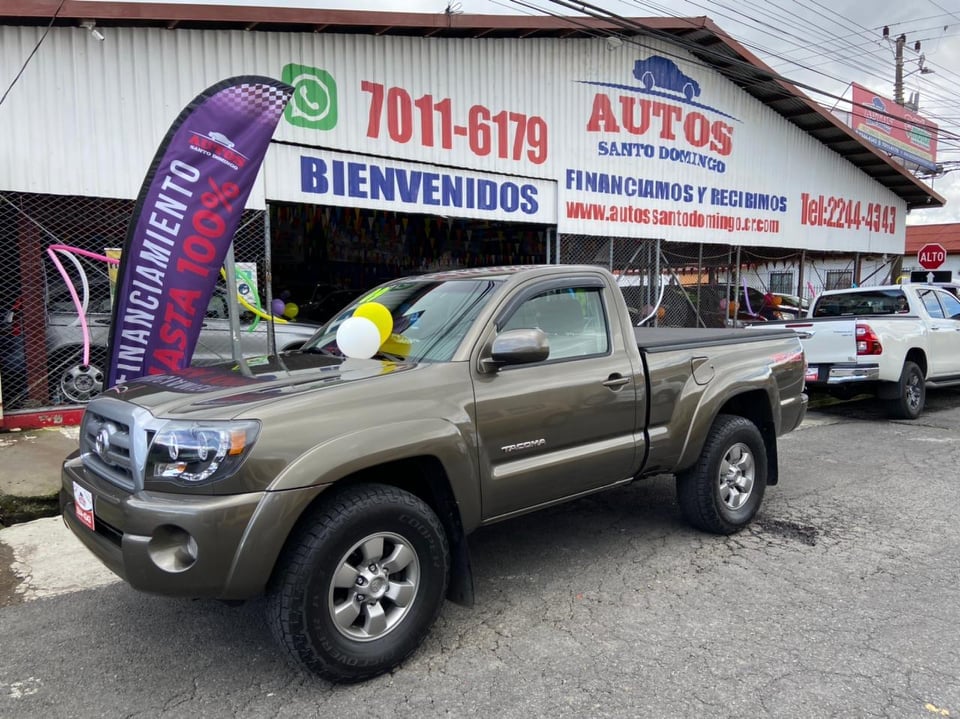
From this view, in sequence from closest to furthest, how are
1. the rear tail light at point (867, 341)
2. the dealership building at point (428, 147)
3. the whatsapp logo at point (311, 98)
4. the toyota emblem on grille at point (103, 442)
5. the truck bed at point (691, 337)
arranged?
the toyota emblem on grille at point (103, 442) → the truck bed at point (691, 337) → the dealership building at point (428, 147) → the rear tail light at point (867, 341) → the whatsapp logo at point (311, 98)

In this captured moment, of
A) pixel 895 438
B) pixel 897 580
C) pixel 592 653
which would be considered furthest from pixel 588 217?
pixel 592 653

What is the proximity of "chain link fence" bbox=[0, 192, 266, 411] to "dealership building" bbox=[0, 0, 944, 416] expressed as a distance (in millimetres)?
30

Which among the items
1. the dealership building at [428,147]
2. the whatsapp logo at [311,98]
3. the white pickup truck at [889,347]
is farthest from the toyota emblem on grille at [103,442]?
the white pickup truck at [889,347]

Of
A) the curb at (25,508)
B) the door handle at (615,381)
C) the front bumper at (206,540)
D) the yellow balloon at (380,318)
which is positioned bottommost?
the curb at (25,508)

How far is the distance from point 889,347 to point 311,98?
804cm

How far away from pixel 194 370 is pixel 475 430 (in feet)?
5.47

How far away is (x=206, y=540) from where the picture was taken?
259cm

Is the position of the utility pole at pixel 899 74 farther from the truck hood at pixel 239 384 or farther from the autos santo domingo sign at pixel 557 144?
the truck hood at pixel 239 384

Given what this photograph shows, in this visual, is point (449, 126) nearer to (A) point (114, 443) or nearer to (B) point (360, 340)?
(B) point (360, 340)

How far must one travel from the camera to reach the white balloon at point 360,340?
359 centimetres

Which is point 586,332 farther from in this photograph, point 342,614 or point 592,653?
point 342,614

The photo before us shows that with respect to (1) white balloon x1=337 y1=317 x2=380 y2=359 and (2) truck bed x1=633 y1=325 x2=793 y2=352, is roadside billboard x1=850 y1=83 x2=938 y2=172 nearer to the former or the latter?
A: (2) truck bed x1=633 y1=325 x2=793 y2=352

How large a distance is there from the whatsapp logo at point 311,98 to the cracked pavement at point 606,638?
257 inches

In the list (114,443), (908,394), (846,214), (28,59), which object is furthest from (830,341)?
(846,214)
